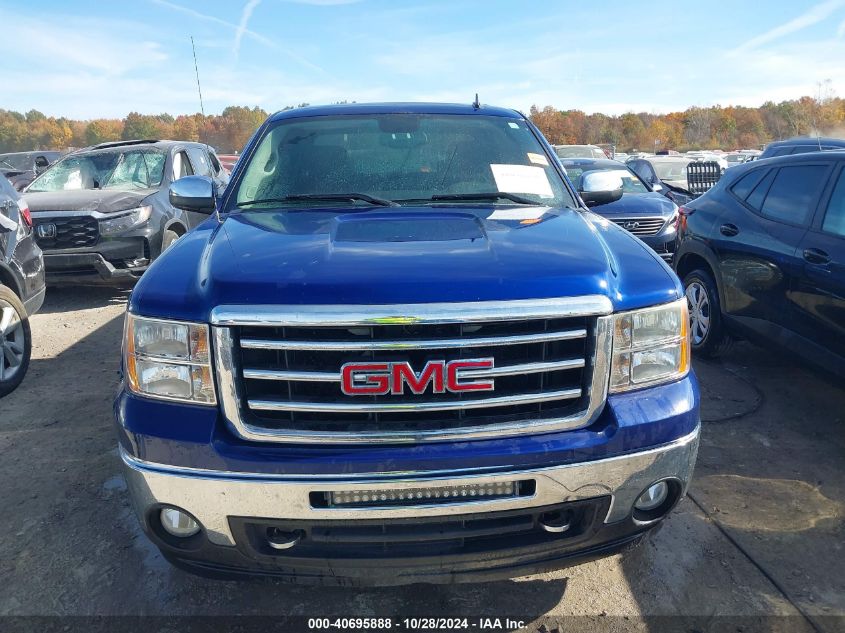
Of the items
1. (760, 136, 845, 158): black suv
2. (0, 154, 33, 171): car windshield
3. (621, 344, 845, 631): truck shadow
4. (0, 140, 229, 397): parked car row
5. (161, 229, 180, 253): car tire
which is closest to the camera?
(621, 344, 845, 631): truck shadow

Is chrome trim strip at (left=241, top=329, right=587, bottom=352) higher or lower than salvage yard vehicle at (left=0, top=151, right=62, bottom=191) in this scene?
lower

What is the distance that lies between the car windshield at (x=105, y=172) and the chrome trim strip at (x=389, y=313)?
6.88 metres

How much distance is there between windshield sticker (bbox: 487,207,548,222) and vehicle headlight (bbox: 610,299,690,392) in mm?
759

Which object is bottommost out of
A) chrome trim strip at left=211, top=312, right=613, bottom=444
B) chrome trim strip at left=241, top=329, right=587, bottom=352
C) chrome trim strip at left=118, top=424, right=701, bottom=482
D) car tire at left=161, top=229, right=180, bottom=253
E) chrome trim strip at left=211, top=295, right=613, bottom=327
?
car tire at left=161, top=229, right=180, bottom=253

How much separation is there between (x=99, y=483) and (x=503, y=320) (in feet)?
8.35

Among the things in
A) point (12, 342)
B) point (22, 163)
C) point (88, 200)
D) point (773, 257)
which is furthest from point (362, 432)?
point (22, 163)

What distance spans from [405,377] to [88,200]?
6637mm

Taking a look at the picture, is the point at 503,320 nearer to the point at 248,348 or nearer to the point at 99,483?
the point at 248,348

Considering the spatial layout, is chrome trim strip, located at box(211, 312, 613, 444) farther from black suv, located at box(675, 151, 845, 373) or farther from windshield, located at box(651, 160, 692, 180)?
windshield, located at box(651, 160, 692, 180)

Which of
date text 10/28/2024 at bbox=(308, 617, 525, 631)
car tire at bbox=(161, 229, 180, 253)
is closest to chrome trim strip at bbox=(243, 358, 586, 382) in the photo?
date text 10/28/2024 at bbox=(308, 617, 525, 631)

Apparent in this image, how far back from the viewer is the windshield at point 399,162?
3.14m

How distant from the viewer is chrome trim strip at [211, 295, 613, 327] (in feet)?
6.15

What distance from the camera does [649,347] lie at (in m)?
2.12

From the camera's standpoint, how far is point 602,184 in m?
3.61
